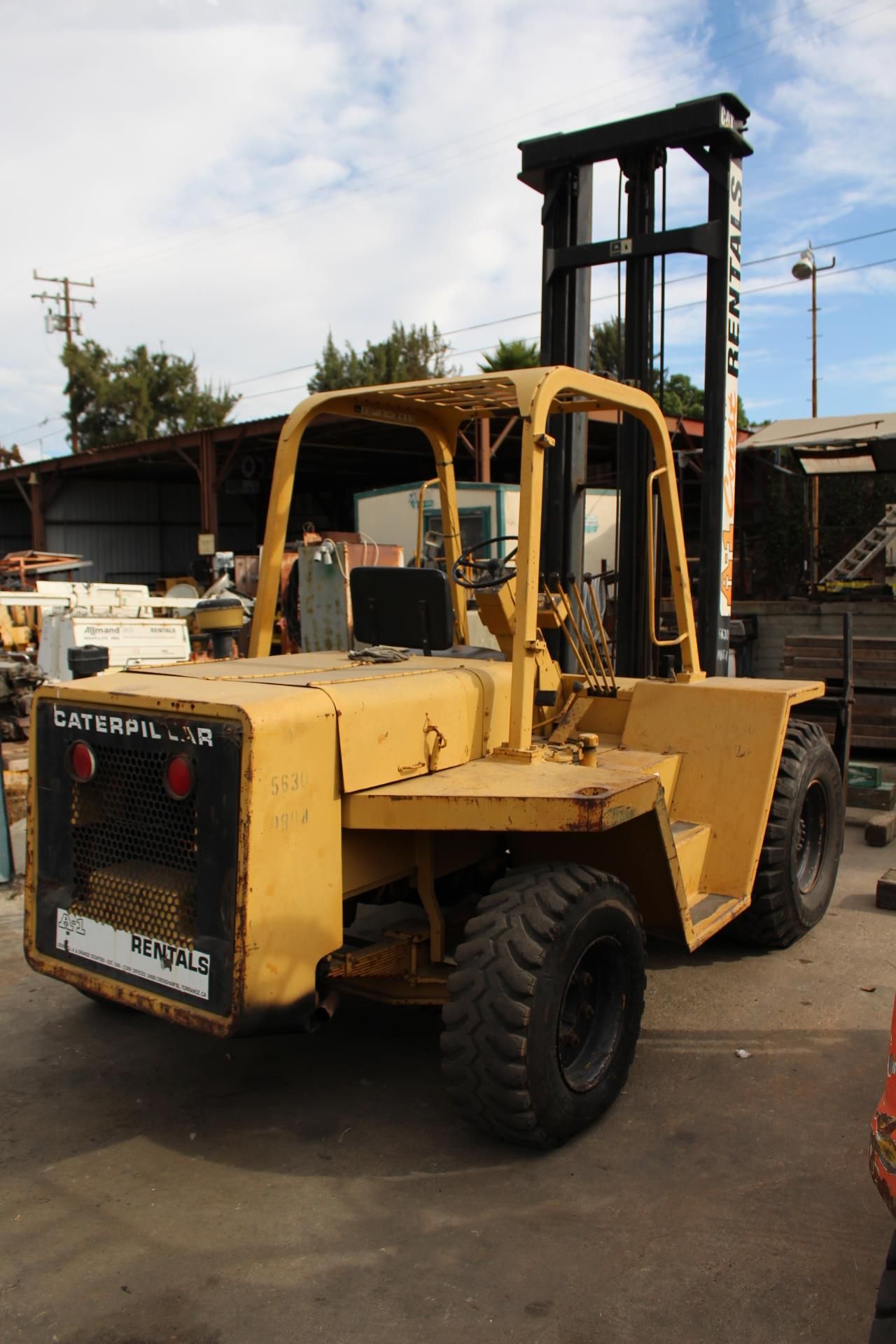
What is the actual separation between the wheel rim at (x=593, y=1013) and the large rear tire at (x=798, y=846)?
4.95 ft

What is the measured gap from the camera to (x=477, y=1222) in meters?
3.23

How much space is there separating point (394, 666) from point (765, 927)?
2401 mm

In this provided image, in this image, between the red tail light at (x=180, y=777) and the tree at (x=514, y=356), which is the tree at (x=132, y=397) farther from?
the red tail light at (x=180, y=777)

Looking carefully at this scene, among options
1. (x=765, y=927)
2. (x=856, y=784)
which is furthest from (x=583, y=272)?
(x=856, y=784)

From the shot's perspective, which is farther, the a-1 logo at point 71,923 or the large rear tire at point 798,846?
the large rear tire at point 798,846

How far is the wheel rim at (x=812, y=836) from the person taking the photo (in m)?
5.73

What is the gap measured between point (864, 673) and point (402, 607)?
619cm

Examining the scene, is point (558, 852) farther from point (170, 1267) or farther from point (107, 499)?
point (107, 499)

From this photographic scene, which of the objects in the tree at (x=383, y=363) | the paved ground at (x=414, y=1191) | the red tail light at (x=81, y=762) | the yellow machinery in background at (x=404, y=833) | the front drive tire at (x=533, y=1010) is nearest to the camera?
the paved ground at (x=414, y=1191)

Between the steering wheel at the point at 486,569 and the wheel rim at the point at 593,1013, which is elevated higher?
the steering wheel at the point at 486,569

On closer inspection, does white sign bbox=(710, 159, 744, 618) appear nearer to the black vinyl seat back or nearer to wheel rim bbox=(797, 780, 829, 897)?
wheel rim bbox=(797, 780, 829, 897)

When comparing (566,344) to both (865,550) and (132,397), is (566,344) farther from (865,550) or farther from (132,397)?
(132,397)

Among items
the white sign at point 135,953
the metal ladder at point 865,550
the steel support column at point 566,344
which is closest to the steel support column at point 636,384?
the steel support column at point 566,344

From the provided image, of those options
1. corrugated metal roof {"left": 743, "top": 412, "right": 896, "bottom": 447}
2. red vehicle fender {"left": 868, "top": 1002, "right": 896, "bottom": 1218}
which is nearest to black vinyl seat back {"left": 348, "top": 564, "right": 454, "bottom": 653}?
red vehicle fender {"left": 868, "top": 1002, "right": 896, "bottom": 1218}
